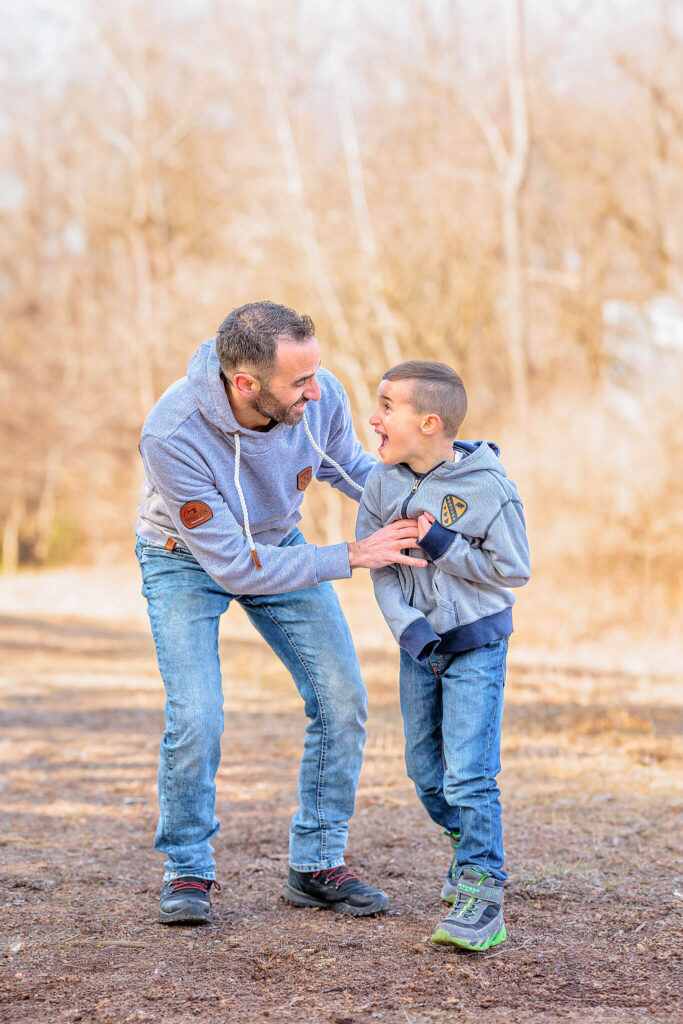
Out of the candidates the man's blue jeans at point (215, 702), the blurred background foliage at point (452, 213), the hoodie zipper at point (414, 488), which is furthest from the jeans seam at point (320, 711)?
the blurred background foliage at point (452, 213)

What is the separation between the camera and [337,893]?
360 cm

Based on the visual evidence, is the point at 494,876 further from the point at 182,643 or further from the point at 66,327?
the point at 66,327

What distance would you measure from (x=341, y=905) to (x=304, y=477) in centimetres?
146

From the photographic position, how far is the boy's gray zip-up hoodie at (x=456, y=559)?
10.3 ft

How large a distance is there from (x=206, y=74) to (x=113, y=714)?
13997mm

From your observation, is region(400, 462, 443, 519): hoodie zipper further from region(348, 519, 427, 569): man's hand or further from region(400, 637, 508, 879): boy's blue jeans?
region(400, 637, 508, 879): boy's blue jeans

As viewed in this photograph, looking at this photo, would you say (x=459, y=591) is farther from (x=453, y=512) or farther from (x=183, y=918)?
(x=183, y=918)

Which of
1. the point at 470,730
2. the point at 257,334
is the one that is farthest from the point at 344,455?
the point at 470,730

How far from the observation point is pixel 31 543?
26.8 m

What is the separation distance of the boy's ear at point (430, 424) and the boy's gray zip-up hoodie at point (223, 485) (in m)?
0.44

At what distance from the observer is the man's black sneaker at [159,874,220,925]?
3455mm

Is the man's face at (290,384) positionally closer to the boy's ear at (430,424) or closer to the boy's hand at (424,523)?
the boy's ear at (430,424)

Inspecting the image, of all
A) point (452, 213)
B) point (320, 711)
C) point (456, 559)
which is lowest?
point (320, 711)

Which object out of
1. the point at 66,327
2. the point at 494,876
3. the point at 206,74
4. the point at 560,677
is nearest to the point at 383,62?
the point at 206,74
